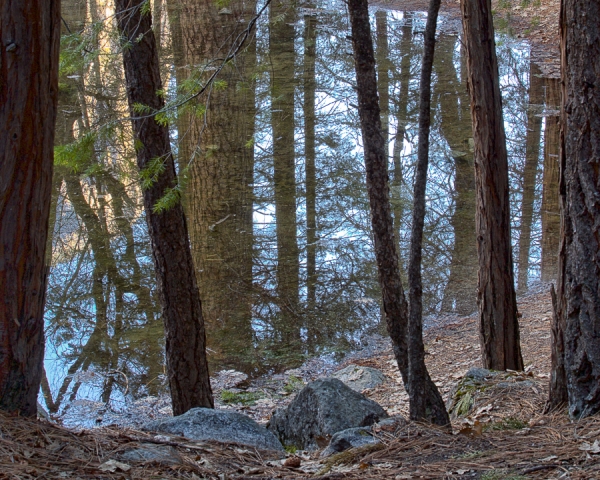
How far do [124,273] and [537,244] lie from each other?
5.61m

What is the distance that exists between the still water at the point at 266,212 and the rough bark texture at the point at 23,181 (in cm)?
92

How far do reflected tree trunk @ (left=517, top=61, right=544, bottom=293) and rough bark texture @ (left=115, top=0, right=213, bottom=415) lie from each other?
4538mm

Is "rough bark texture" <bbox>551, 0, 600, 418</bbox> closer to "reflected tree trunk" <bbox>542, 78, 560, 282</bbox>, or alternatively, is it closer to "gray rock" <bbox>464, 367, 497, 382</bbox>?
"gray rock" <bbox>464, 367, 497, 382</bbox>

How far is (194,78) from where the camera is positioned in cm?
481

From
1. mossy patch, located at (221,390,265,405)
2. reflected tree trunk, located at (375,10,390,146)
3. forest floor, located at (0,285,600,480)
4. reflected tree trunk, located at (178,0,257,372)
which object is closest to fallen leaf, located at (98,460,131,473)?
forest floor, located at (0,285,600,480)

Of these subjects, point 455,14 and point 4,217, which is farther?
A: point 455,14

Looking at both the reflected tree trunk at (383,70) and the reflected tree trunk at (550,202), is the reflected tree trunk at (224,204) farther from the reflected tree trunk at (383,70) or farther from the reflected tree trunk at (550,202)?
the reflected tree trunk at (550,202)

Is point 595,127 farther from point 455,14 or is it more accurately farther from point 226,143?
point 455,14

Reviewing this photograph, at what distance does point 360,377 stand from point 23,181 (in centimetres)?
403

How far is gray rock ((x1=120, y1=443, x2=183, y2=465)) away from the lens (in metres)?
3.08

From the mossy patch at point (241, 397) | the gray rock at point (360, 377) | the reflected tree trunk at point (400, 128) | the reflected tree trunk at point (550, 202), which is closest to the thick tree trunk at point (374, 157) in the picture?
the gray rock at point (360, 377)

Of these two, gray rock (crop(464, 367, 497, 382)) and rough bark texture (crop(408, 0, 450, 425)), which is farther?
gray rock (crop(464, 367, 497, 382))

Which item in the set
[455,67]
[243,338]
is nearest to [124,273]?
[243,338]

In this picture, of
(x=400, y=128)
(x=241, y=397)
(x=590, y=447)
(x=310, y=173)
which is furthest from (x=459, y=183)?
(x=590, y=447)
